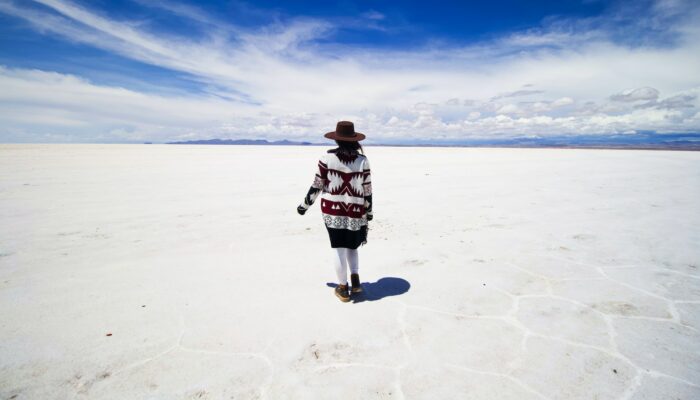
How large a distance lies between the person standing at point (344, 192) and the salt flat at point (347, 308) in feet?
2.19

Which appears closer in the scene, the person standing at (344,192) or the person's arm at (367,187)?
the person standing at (344,192)

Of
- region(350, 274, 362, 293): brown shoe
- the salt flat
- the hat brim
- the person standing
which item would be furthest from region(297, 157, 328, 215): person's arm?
the salt flat

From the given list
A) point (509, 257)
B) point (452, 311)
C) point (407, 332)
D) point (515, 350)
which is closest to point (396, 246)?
point (509, 257)

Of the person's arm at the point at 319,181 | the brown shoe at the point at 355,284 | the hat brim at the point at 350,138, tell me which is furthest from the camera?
the brown shoe at the point at 355,284

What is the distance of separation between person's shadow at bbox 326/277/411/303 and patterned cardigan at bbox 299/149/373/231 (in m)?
0.84

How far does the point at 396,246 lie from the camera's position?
552 centimetres

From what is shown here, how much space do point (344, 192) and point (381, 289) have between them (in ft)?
4.41

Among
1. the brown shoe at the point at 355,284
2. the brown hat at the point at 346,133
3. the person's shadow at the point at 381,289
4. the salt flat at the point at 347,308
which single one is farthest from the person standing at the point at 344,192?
the salt flat at the point at 347,308

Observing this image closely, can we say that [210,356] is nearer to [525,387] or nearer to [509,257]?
[525,387]

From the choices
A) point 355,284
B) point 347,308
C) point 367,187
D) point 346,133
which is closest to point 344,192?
point 367,187

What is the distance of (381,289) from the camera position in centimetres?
402

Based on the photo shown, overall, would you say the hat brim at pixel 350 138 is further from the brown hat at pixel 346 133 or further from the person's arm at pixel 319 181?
the person's arm at pixel 319 181

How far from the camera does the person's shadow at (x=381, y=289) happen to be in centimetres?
380

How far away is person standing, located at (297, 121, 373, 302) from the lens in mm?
3492
